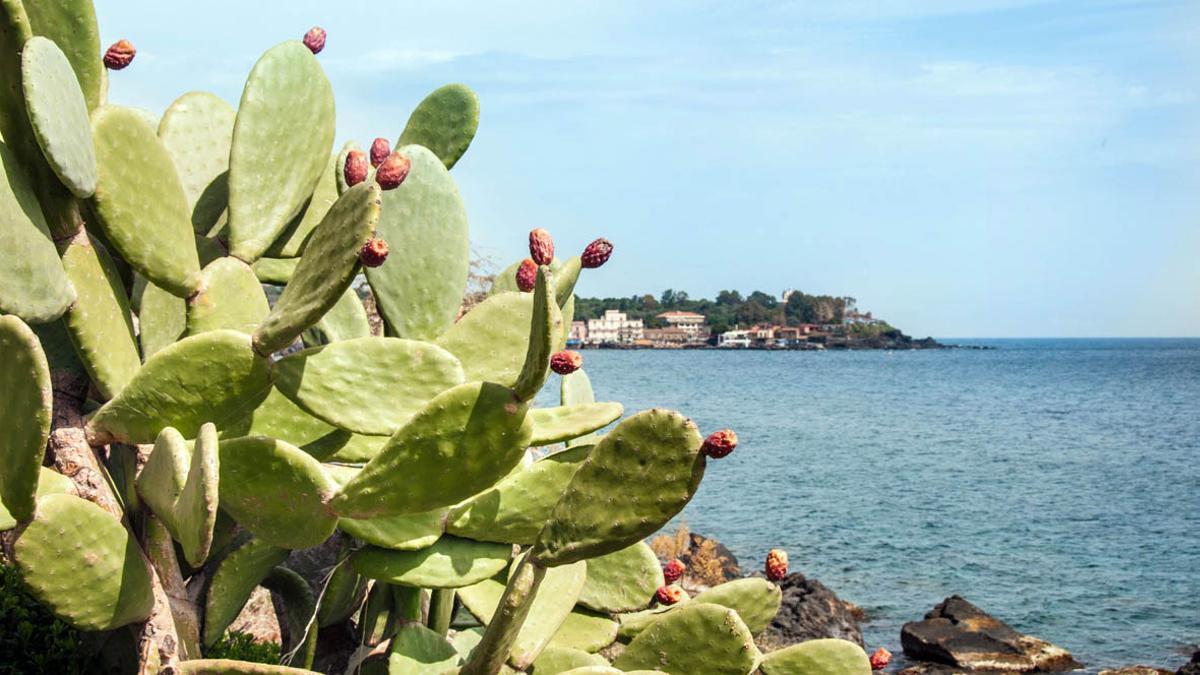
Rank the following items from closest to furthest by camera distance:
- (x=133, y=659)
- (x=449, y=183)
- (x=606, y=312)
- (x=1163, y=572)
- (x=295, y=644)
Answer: (x=133, y=659) < (x=449, y=183) < (x=295, y=644) < (x=1163, y=572) < (x=606, y=312)

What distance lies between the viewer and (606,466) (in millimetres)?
1852

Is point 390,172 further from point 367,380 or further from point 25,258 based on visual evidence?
point 25,258

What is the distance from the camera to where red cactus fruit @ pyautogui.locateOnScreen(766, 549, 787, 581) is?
2.23m

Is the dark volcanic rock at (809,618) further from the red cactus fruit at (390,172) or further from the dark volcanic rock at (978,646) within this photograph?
the red cactus fruit at (390,172)

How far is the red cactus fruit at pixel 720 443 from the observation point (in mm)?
1624

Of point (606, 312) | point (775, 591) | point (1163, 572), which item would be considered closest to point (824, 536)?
point (1163, 572)

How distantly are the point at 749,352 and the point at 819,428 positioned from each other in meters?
90.8

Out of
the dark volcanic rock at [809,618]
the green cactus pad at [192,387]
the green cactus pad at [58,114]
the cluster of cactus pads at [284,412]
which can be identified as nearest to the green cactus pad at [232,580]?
the cluster of cactus pads at [284,412]

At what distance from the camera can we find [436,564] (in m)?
2.19

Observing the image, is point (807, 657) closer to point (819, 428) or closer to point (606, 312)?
point (819, 428)

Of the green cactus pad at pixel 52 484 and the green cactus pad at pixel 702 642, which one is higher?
the green cactus pad at pixel 52 484

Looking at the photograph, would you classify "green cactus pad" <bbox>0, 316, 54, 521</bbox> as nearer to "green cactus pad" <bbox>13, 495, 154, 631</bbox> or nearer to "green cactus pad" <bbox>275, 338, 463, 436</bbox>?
"green cactus pad" <bbox>13, 495, 154, 631</bbox>

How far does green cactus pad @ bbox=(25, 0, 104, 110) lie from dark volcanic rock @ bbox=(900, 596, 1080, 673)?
1137 cm

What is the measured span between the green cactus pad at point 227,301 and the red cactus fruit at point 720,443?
874 mm
